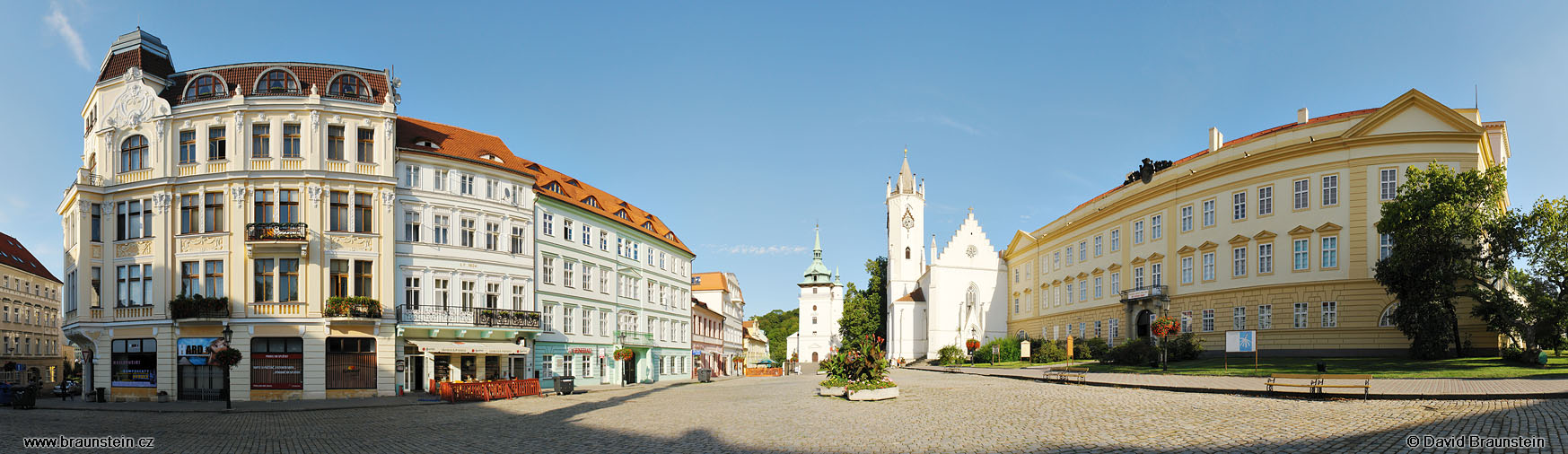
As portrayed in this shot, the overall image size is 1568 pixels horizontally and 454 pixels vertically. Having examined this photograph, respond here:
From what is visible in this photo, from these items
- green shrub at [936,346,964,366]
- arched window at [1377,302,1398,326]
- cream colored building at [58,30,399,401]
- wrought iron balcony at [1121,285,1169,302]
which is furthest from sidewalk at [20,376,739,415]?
green shrub at [936,346,964,366]

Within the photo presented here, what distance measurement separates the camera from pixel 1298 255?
44.9 metres

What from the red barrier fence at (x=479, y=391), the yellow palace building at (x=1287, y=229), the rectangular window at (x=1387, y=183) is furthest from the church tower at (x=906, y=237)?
the red barrier fence at (x=479, y=391)

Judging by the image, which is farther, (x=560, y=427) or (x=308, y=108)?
(x=308, y=108)

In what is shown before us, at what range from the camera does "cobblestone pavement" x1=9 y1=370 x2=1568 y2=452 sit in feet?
48.9

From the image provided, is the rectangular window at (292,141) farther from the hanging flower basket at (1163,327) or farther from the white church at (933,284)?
the white church at (933,284)

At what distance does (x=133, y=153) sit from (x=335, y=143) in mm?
8081

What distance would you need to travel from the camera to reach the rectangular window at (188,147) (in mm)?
35594

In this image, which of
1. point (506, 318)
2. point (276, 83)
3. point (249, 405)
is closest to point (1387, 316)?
point (506, 318)

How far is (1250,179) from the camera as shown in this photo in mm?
47469

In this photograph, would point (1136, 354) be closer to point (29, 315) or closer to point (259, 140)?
point (259, 140)

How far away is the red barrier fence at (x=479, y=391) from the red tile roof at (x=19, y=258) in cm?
5762

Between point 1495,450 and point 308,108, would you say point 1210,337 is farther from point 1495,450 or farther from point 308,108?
point 308,108

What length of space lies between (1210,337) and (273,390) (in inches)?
1738

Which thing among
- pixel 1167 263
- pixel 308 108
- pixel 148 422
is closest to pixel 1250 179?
pixel 1167 263
